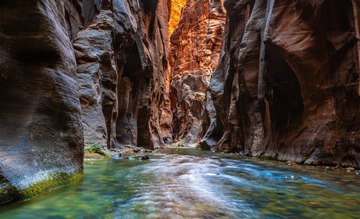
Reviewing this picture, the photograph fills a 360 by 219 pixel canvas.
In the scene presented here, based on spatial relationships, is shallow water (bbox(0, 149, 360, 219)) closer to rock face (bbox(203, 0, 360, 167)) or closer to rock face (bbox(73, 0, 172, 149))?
rock face (bbox(203, 0, 360, 167))

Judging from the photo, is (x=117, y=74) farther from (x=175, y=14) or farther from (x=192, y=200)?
(x=175, y=14)

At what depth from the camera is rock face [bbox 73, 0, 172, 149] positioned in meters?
14.2

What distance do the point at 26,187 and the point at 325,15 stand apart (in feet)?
37.3

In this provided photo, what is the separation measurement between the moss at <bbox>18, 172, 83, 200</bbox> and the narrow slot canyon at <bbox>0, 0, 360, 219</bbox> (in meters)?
0.03

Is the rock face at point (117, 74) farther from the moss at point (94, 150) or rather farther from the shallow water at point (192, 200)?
the shallow water at point (192, 200)

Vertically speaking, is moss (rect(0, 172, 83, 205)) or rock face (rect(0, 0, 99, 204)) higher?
rock face (rect(0, 0, 99, 204))

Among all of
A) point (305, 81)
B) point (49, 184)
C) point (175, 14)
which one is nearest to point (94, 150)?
point (49, 184)

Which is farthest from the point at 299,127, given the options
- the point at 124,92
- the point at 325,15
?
the point at 124,92

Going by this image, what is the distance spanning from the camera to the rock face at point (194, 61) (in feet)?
179

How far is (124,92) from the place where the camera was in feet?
78.7

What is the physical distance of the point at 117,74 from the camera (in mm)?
19969

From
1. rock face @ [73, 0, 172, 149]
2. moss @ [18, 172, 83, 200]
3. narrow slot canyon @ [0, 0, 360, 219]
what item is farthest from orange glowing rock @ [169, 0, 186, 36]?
moss @ [18, 172, 83, 200]

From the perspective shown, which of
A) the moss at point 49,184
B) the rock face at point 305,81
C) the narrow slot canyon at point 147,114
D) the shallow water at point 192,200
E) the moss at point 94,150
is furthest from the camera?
the moss at point 94,150

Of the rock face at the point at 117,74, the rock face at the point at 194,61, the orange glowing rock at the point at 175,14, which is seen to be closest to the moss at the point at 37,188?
the rock face at the point at 117,74
